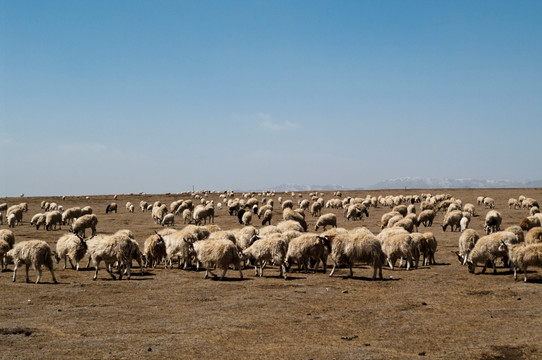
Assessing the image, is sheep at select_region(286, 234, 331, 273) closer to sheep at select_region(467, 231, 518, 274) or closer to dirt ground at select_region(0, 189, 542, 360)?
dirt ground at select_region(0, 189, 542, 360)

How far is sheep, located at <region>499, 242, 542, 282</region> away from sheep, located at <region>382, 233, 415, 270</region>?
394cm

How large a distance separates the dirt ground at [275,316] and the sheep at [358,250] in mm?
779

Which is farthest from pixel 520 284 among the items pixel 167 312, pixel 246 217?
pixel 246 217

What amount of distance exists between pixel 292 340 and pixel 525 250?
33.6 ft

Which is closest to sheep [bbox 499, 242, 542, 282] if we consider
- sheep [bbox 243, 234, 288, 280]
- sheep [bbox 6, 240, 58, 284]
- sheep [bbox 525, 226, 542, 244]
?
sheep [bbox 525, 226, 542, 244]

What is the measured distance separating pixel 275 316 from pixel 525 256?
951 cm

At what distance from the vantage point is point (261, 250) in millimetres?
17844

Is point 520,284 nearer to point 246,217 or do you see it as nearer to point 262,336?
point 262,336

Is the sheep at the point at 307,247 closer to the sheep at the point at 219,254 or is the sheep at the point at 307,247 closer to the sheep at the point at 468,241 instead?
the sheep at the point at 219,254

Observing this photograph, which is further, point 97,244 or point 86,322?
point 97,244

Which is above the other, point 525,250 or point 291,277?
point 525,250

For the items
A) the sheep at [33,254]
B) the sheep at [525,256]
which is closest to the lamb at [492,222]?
the sheep at [525,256]

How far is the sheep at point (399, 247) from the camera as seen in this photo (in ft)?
61.5

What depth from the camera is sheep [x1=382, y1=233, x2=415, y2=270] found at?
1873 centimetres
